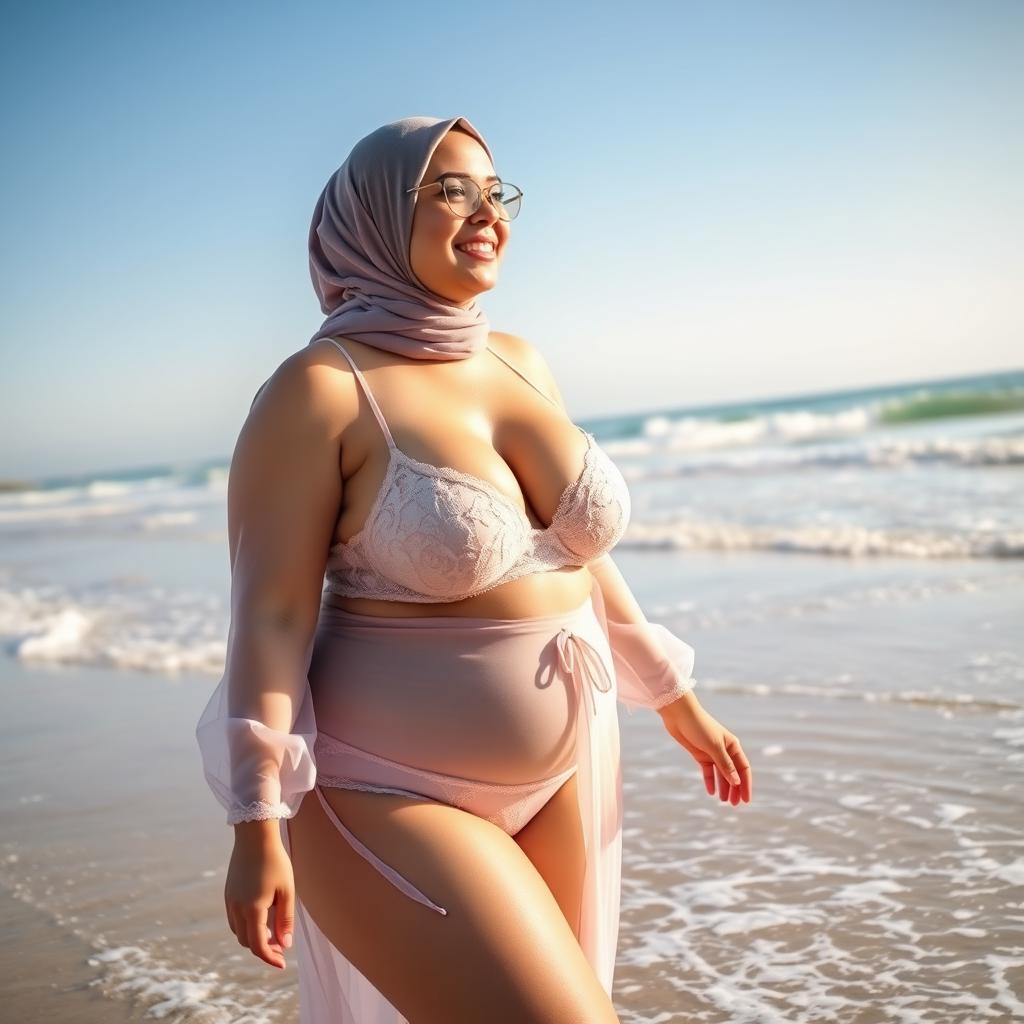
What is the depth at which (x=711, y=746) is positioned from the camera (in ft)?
8.45

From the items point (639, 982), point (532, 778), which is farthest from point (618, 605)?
point (639, 982)

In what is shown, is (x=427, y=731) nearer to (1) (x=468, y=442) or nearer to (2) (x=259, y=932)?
(2) (x=259, y=932)

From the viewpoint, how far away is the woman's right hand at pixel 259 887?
190cm

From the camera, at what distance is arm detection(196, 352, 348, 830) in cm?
192

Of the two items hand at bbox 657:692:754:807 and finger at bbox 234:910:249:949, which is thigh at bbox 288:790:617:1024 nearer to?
finger at bbox 234:910:249:949

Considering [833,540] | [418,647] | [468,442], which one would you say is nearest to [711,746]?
[418,647]

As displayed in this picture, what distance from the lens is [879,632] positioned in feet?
22.9

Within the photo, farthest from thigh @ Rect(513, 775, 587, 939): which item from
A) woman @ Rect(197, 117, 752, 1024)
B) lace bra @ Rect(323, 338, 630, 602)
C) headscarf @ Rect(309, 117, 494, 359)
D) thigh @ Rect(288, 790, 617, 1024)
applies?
headscarf @ Rect(309, 117, 494, 359)

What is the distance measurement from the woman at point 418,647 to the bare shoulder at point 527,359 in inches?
1.1

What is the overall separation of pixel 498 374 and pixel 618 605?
0.59 m

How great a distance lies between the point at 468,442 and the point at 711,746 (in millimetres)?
957

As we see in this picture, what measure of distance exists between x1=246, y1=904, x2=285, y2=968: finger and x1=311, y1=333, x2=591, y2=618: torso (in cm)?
55

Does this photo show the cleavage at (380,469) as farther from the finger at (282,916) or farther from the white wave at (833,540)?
the white wave at (833,540)

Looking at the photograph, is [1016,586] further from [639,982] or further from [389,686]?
[389,686]
